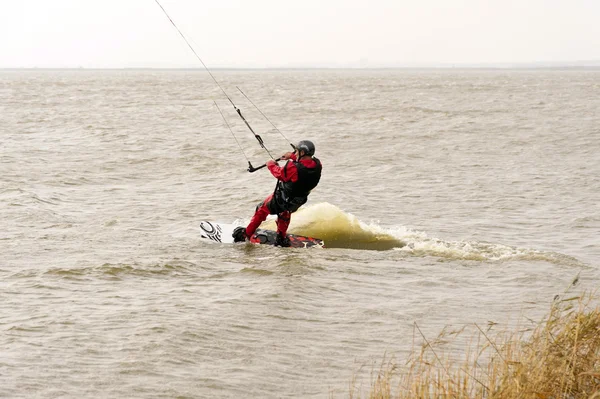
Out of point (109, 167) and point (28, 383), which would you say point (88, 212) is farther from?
point (28, 383)

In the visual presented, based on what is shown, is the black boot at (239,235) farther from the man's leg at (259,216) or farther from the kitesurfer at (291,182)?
the kitesurfer at (291,182)

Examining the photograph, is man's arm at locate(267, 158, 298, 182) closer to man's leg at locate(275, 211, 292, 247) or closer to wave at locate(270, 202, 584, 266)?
man's leg at locate(275, 211, 292, 247)

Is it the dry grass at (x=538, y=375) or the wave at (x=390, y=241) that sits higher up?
the dry grass at (x=538, y=375)

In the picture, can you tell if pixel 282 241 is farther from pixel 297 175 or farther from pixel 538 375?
pixel 538 375

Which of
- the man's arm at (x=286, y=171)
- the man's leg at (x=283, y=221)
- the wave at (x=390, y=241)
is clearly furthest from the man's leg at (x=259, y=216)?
the wave at (x=390, y=241)

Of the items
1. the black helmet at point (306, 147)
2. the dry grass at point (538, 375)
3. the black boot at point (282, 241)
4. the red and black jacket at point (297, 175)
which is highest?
the black helmet at point (306, 147)

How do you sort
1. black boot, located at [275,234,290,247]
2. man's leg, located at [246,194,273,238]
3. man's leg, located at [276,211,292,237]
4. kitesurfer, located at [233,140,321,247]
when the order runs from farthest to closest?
black boot, located at [275,234,290,247], man's leg, located at [246,194,273,238], man's leg, located at [276,211,292,237], kitesurfer, located at [233,140,321,247]

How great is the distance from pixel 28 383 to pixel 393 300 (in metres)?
4.86

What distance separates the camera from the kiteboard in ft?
46.4

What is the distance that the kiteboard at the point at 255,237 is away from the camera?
14.1m

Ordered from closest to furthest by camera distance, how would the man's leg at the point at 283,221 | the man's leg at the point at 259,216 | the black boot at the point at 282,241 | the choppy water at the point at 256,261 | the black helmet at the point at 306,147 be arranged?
the choppy water at the point at 256,261
the black helmet at the point at 306,147
the man's leg at the point at 283,221
the man's leg at the point at 259,216
the black boot at the point at 282,241

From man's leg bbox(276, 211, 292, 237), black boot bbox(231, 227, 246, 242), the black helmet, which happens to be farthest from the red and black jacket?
black boot bbox(231, 227, 246, 242)

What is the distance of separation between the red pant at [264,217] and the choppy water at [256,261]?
0.43 m

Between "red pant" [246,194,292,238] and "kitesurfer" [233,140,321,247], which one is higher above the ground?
"kitesurfer" [233,140,321,247]
